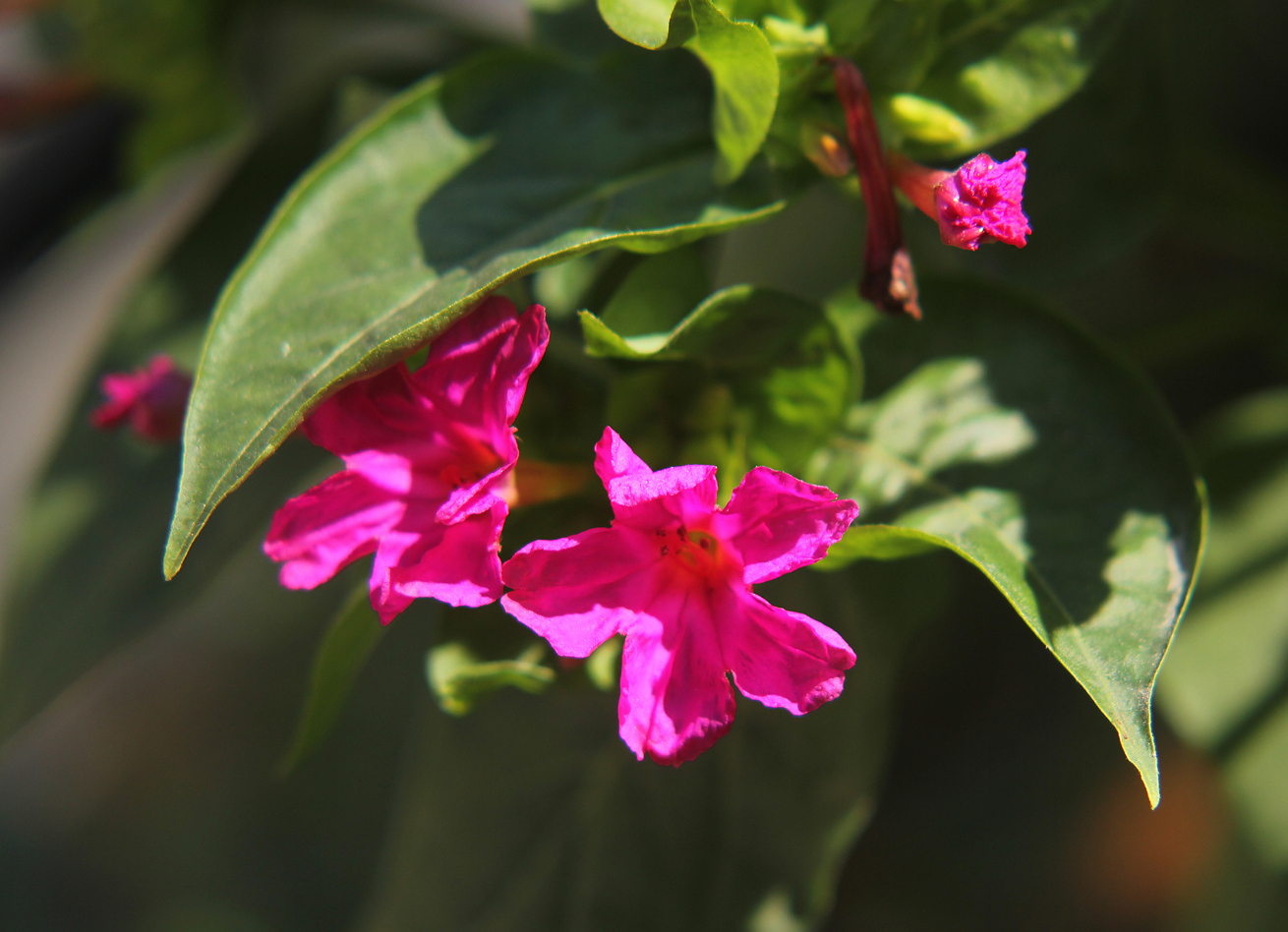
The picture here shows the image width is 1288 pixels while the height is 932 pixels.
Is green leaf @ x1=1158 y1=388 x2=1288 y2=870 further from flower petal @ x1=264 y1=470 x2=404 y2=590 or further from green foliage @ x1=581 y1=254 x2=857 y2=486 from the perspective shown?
flower petal @ x1=264 y1=470 x2=404 y2=590

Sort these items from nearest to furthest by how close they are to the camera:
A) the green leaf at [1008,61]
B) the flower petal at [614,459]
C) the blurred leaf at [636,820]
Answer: the flower petal at [614,459] → the green leaf at [1008,61] → the blurred leaf at [636,820]

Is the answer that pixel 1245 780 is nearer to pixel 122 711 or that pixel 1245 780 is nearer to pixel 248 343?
pixel 248 343

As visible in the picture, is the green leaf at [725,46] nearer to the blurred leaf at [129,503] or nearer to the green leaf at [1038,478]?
the green leaf at [1038,478]

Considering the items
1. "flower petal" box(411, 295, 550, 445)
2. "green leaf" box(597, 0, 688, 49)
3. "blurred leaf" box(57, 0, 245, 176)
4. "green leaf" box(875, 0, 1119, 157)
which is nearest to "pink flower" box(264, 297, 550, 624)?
"flower petal" box(411, 295, 550, 445)

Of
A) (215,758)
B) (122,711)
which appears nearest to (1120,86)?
(215,758)

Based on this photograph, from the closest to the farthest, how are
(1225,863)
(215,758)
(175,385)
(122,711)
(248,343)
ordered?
(248,343)
(175,385)
(1225,863)
(215,758)
(122,711)

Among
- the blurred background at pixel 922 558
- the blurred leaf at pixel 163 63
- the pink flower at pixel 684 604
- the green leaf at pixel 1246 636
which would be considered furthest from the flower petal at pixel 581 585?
the blurred leaf at pixel 163 63
